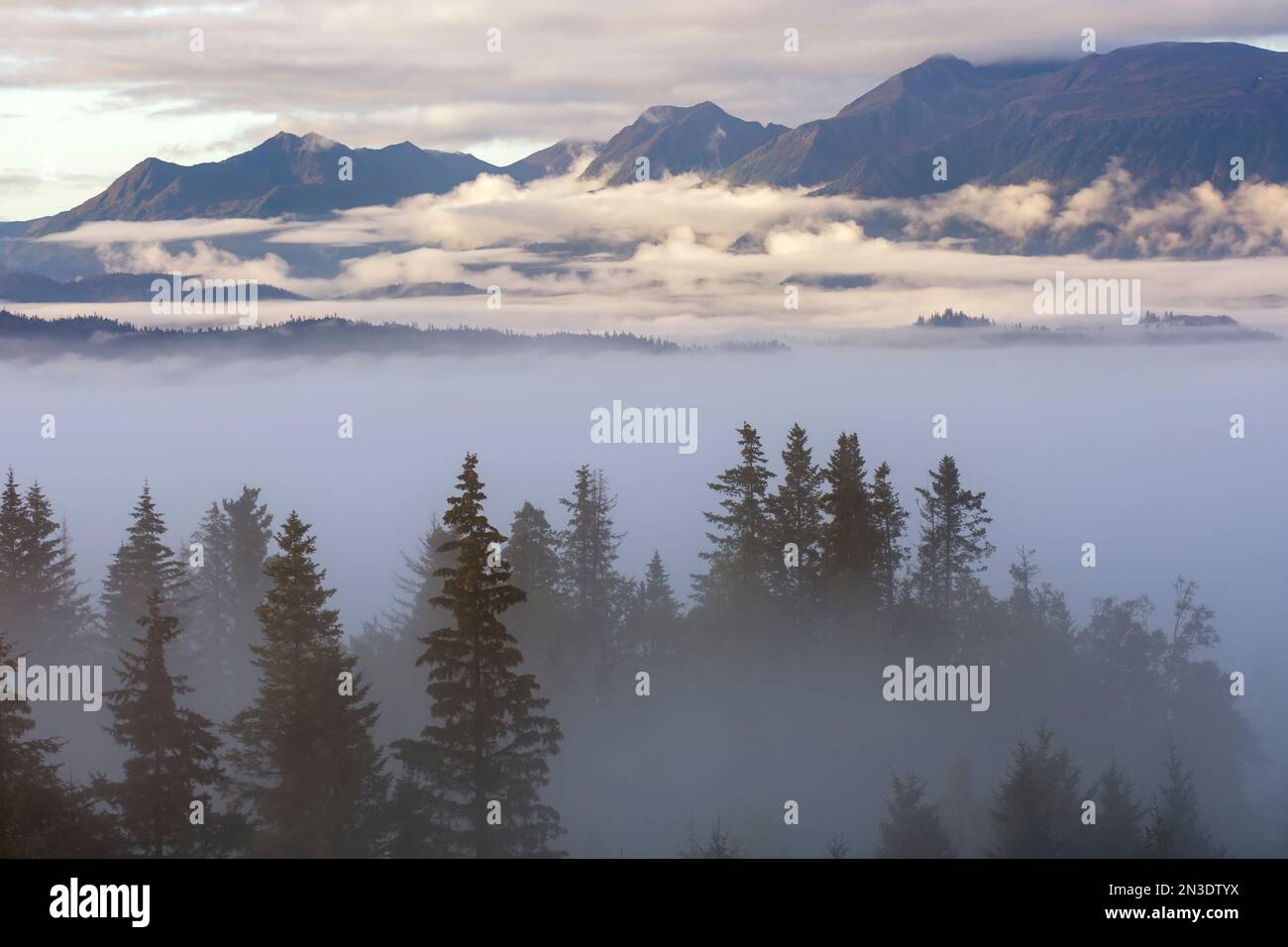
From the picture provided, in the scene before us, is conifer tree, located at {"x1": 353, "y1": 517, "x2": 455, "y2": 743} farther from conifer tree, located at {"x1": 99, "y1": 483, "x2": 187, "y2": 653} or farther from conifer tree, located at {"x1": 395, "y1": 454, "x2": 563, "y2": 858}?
conifer tree, located at {"x1": 395, "y1": 454, "x2": 563, "y2": 858}

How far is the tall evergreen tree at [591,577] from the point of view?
60.8m

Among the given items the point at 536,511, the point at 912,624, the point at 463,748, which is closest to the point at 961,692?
the point at 912,624

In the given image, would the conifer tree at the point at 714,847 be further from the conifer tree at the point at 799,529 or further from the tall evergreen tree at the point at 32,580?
the tall evergreen tree at the point at 32,580

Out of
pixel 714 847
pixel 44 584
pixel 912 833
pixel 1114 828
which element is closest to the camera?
pixel 714 847

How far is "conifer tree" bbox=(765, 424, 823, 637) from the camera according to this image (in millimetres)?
53156

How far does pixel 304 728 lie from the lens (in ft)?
116

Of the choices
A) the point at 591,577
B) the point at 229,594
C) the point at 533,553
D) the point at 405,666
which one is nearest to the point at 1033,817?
the point at 533,553

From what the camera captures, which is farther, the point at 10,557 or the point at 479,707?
the point at 10,557

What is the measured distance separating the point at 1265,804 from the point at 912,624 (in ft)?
134

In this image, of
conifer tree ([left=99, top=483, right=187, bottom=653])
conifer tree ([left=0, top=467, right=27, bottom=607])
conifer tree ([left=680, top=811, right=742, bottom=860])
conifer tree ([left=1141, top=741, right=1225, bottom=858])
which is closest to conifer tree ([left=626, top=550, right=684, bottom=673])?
A: conifer tree ([left=680, top=811, right=742, bottom=860])

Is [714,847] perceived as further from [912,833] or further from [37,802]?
[37,802]

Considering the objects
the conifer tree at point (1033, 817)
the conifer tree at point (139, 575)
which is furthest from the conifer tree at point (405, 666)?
the conifer tree at point (1033, 817)

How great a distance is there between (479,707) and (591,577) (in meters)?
26.7
